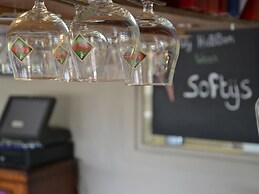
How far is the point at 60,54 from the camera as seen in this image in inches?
33.2

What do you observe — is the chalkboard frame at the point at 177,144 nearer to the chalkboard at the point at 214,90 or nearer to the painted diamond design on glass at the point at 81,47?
the chalkboard at the point at 214,90

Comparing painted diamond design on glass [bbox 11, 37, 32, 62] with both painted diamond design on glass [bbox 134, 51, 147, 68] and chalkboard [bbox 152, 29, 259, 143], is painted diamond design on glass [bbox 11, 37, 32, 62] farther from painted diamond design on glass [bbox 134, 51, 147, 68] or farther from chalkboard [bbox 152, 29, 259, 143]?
chalkboard [bbox 152, 29, 259, 143]

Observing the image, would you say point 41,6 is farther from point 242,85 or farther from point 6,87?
point 6,87

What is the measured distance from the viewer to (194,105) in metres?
2.53

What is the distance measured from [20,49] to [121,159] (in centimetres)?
205

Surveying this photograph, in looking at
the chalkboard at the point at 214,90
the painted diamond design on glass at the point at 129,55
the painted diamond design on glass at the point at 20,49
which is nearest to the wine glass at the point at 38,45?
the painted diamond design on glass at the point at 20,49

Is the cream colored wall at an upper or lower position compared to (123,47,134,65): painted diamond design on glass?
lower

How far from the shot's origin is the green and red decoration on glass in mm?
829

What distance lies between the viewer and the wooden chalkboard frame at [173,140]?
243 cm

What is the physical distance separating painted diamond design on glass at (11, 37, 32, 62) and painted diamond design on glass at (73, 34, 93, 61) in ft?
0.33

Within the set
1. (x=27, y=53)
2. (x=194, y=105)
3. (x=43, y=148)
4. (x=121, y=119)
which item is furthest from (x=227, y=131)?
(x=27, y=53)

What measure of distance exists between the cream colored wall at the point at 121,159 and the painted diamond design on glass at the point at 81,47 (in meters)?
1.80

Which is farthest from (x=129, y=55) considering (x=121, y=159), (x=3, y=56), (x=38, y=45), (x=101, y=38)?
(x=121, y=159)

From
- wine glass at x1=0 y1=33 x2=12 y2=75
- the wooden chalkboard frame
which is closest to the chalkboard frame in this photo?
the wooden chalkboard frame
